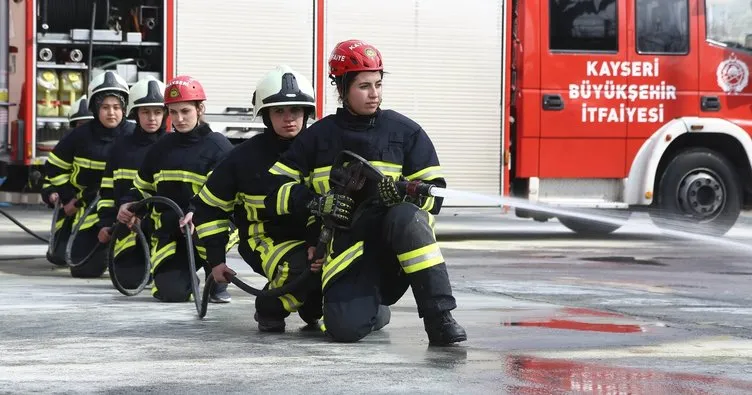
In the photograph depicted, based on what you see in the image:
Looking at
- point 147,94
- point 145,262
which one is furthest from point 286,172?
point 147,94

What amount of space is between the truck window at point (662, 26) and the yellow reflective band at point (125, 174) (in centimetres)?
618

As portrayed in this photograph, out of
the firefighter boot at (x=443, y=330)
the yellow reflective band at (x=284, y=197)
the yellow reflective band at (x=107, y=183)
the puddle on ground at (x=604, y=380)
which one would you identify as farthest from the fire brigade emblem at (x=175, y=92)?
the puddle on ground at (x=604, y=380)

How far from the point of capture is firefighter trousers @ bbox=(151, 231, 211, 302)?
29.4ft

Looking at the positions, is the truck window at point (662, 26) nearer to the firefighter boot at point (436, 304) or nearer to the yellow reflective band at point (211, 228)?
the yellow reflective band at point (211, 228)

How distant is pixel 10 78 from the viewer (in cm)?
1427

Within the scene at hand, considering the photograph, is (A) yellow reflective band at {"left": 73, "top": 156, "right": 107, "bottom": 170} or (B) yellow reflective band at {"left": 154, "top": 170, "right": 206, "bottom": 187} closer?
(B) yellow reflective band at {"left": 154, "top": 170, "right": 206, "bottom": 187}

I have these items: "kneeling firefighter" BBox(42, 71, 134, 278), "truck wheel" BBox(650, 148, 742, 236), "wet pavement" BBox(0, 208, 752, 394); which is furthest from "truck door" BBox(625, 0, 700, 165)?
"kneeling firefighter" BBox(42, 71, 134, 278)

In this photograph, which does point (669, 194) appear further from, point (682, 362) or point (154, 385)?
point (154, 385)

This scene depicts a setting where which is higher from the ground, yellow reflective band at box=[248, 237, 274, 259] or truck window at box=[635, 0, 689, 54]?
truck window at box=[635, 0, 689, 54]

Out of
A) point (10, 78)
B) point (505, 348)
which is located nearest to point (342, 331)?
point (505, 348)

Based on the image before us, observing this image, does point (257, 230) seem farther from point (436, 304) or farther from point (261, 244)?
point (436, 304)

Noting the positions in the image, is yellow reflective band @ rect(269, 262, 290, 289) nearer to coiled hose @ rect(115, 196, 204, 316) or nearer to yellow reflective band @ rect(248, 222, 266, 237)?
yellow reflective band @ rect(248, 222, 266, 237)

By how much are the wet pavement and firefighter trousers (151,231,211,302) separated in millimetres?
136

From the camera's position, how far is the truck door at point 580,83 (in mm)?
14516
